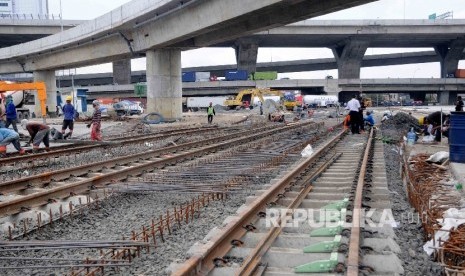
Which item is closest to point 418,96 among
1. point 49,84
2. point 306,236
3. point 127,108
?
point 127,108

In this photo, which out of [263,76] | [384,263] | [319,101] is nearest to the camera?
[384,263]

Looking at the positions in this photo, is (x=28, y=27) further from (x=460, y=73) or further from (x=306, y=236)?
(x=306, y=236)

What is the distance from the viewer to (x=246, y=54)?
79.2 metres

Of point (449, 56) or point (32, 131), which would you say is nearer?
point (32, 131)

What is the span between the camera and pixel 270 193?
720cm

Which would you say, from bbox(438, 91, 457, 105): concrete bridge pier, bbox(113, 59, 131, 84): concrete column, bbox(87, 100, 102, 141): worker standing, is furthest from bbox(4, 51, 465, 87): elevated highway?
bbox(87, 100, 102, 141): worker standing

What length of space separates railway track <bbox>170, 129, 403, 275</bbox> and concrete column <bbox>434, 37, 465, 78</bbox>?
7848 centimetres

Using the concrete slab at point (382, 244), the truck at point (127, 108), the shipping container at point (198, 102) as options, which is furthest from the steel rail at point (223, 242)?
Answer: the shipping container at point (198, 102)

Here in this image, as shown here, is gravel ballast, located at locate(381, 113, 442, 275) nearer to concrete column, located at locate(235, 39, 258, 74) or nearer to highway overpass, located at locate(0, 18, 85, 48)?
highway overpass, located at locate(0, 18, 85, 48)

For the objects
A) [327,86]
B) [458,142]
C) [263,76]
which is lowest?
[458,142]

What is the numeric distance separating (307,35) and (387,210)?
212 feet

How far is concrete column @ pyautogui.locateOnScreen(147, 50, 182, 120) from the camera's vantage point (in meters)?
33.4

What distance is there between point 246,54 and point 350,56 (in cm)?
1638

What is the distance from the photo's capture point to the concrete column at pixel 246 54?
250 feet
